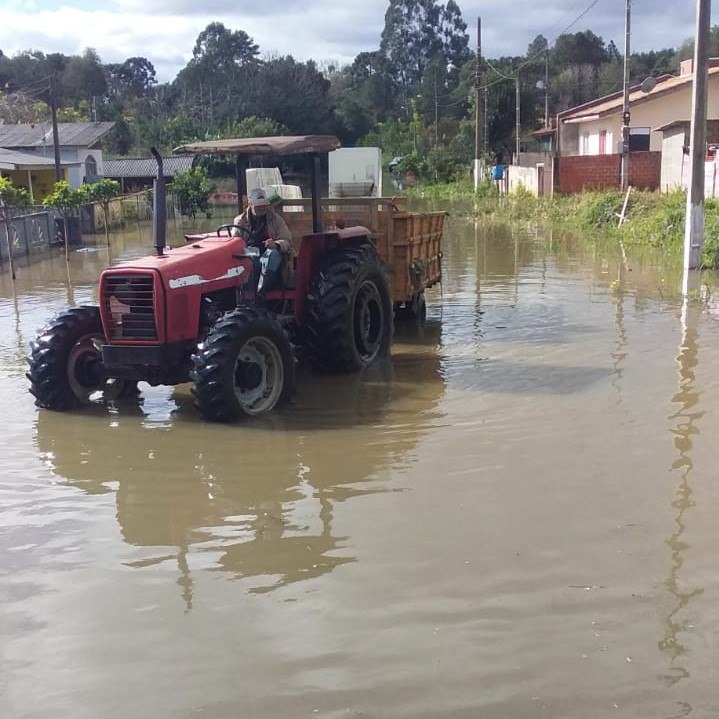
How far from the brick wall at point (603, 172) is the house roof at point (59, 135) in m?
23.0

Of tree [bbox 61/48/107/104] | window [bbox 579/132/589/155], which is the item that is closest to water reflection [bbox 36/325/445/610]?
window [bbox 579/132/589/155]

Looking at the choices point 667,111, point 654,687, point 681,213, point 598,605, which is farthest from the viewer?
point 667,111

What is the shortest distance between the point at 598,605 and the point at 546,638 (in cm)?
41

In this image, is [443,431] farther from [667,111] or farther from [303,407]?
[667,111]

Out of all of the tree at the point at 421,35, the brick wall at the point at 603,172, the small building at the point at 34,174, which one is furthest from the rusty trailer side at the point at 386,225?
the tree at the point at 421,35

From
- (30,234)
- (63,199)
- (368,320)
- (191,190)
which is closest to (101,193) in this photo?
(63,199)

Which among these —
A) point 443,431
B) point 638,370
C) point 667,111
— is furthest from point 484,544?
point 667,111

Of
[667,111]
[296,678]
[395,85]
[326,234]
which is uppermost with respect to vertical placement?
[395,85]

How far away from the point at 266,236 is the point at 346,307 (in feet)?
3.25

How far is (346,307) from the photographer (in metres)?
8.74

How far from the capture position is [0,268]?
67.8 ft

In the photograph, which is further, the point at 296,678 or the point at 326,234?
the point at 326,234

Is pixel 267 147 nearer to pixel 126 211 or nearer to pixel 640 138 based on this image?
pixel 126 211

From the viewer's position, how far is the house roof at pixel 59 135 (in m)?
44.1
